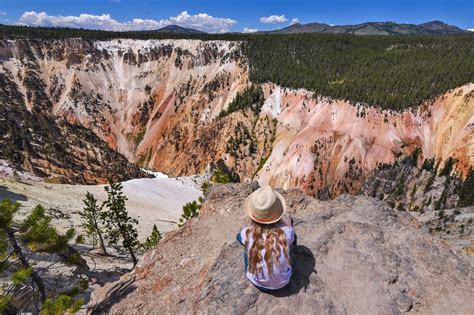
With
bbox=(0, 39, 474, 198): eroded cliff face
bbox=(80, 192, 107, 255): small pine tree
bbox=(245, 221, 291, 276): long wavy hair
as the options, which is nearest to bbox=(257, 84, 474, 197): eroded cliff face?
bbox=(0, 39, 474, 198): eroded cliff face

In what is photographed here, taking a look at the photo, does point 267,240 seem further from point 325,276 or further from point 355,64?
point 355,64

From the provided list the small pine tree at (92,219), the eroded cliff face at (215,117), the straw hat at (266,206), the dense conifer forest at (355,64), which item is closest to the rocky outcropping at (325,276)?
the straw hat at (266,206)

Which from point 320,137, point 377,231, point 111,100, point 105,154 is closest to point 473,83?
point 320,137

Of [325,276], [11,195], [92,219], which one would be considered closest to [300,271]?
[325,276]

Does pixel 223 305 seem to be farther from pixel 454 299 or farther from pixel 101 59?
pixel 101 59

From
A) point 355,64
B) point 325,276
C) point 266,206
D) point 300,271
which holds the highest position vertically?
point 266,206

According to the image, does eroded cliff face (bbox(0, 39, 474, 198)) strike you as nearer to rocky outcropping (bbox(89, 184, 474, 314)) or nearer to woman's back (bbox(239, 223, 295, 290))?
rocky outcropping (bbox(89, 184, 474, 314))

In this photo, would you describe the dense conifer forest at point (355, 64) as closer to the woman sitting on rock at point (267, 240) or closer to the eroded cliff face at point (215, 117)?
the eroded cliff face at point (215, 117)
